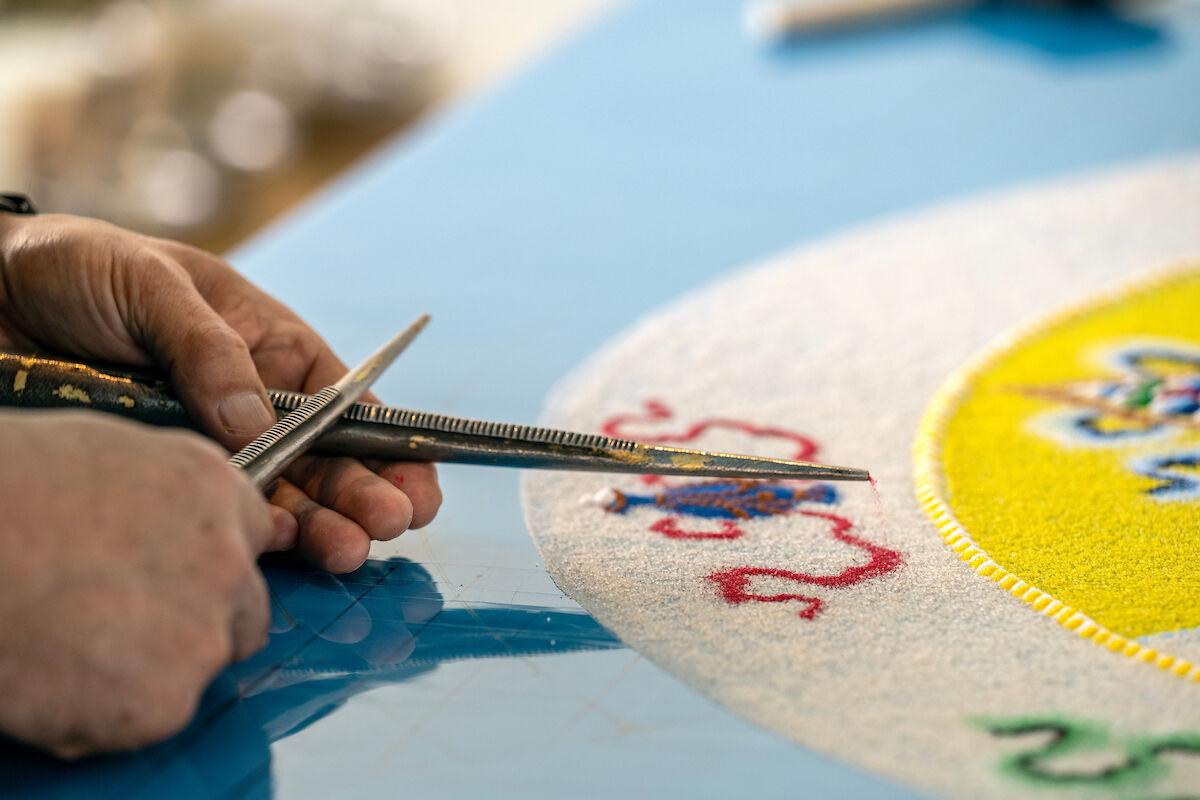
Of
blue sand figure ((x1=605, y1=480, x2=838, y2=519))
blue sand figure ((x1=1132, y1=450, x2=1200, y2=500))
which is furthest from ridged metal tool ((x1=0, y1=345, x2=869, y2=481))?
blue sand figure ((x1=1132, y1=450, x2=1200, y2=500))

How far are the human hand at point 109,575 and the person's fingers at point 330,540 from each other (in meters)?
0.21

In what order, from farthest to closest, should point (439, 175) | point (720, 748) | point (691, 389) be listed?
point (439, 175) < point (691, 389) < point (720, 748)

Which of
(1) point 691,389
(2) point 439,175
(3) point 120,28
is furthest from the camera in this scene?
(3) point 120,28

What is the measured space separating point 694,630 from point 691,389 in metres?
0.38

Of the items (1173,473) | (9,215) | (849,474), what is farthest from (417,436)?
(1173,473)

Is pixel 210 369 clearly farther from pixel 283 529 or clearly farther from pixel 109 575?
pixel 109 575

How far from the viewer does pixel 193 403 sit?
2.81 ft

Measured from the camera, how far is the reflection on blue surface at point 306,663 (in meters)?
0.69

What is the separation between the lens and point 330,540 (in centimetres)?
86

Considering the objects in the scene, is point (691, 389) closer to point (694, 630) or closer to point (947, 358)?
point (947, 358)

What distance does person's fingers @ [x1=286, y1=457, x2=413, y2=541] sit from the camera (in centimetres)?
87

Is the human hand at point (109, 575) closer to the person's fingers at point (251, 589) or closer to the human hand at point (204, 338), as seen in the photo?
the person's fingers at point (251, 589)

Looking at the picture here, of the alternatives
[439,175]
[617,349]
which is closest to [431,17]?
[439,175]

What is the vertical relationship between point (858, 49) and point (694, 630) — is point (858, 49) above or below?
above
